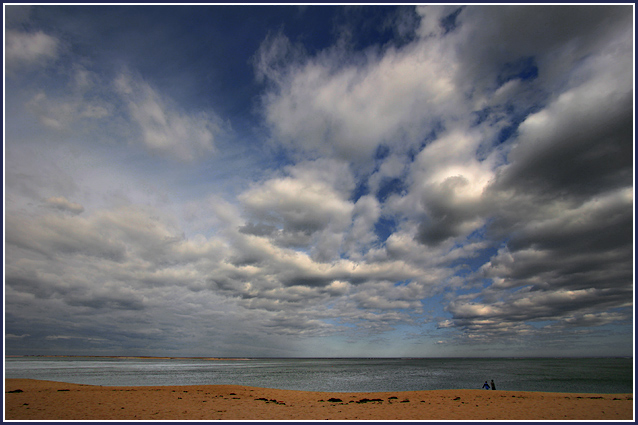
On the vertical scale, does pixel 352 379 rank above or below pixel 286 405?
below

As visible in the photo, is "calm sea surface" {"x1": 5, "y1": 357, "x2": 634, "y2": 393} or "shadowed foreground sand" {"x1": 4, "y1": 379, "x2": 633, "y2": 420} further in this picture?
"calm sea surface" {"x1": 5, "y1": 357, "x2": 634, "y2": 393}

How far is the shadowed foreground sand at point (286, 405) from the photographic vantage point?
23750 millimetres

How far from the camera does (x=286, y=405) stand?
93.4 ft

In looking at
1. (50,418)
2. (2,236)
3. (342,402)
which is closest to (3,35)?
(2,236)

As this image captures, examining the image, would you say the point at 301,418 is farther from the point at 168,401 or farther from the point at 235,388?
the point at 235,388

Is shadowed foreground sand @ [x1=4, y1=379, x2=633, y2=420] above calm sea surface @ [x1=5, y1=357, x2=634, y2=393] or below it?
above

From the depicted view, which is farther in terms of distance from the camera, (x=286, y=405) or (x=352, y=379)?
(x=352, y=379)

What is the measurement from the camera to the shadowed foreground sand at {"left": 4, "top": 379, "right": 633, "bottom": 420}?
23.8 metres

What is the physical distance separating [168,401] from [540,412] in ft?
112

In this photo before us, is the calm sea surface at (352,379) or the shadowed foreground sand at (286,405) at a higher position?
the shadowed foreground sand at (286,405)

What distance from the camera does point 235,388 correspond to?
37.5 m

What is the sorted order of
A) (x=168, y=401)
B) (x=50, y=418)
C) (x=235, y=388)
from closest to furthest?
(x=50, y=418) → (x=168, y=401) → (x=235, y=388)

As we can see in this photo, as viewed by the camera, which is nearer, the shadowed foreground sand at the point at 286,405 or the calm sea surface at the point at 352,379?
the shadowed foreground sand at the point at 286,405

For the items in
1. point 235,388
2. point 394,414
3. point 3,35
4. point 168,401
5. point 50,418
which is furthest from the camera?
point 235,388
